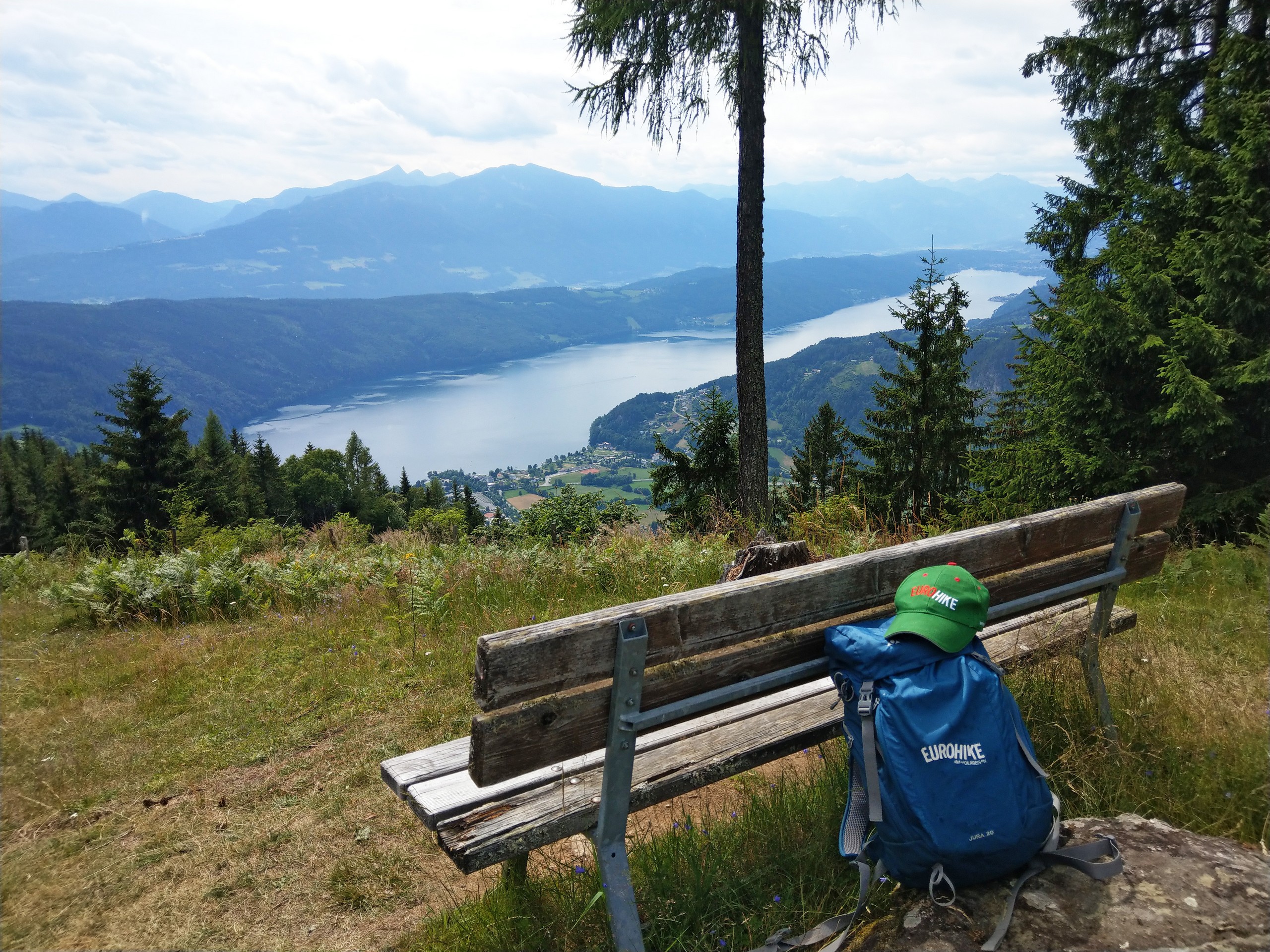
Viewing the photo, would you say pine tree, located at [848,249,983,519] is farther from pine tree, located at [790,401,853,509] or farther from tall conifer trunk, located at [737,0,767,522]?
tall conifer trunk, located at [737,0,767,522]

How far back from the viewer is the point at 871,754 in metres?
1.98

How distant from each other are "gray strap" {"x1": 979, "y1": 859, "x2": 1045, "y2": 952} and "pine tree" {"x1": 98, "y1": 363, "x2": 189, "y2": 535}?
4082cm

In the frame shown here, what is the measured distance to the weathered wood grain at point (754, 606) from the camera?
164cm

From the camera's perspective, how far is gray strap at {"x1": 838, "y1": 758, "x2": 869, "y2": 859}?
2066 millimetres

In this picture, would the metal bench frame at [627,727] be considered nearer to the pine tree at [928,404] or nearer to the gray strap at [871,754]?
the gray strap at [871,754]

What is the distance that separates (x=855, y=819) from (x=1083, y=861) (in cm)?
64

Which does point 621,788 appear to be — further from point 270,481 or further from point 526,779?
point 270,481

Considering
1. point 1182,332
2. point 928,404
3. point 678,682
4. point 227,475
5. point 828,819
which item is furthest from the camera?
point 227,475

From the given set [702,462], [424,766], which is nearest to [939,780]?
[424,766]

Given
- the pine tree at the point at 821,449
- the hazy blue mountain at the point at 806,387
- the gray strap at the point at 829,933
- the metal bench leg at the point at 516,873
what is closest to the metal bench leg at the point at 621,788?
the gray strap at the point at 829,933

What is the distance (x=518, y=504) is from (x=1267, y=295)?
316ft

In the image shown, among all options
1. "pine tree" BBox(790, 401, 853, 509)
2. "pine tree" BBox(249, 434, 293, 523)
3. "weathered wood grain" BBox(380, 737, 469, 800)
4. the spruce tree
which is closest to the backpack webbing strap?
"weathered wood grain" BBox(380, 737, 469, 800)

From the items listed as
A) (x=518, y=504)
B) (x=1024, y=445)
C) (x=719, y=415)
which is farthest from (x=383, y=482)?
(x=1024, y=445)

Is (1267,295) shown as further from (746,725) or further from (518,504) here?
(518,504)
